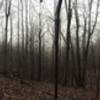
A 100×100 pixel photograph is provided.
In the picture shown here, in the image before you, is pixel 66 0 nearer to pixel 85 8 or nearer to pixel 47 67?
pixel 85 8

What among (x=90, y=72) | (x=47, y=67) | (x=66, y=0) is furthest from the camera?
(x=90, y=72)

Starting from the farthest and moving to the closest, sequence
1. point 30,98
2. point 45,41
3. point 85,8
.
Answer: point 45,41 → point 85,8 → point 30,98

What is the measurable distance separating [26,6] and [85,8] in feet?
25.6

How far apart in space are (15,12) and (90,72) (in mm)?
13750

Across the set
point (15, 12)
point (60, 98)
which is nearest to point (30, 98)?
point (60, 98)

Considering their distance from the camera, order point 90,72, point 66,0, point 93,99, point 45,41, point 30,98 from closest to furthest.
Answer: point 30,98
point 93,99
point 66,0
point 90,72
point 45,41

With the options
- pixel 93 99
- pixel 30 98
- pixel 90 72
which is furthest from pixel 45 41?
pixel 30 98

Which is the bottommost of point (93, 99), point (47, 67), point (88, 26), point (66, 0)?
point (93, 99)

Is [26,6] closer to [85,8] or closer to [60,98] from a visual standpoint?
[85,8]

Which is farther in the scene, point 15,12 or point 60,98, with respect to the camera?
point 15,12

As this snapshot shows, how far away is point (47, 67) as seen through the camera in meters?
30.5

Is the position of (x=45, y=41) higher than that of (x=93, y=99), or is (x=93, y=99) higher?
(x=45, y=41)

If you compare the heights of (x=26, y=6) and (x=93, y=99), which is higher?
(x=26, y=6)

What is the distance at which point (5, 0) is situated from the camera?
816 inches
